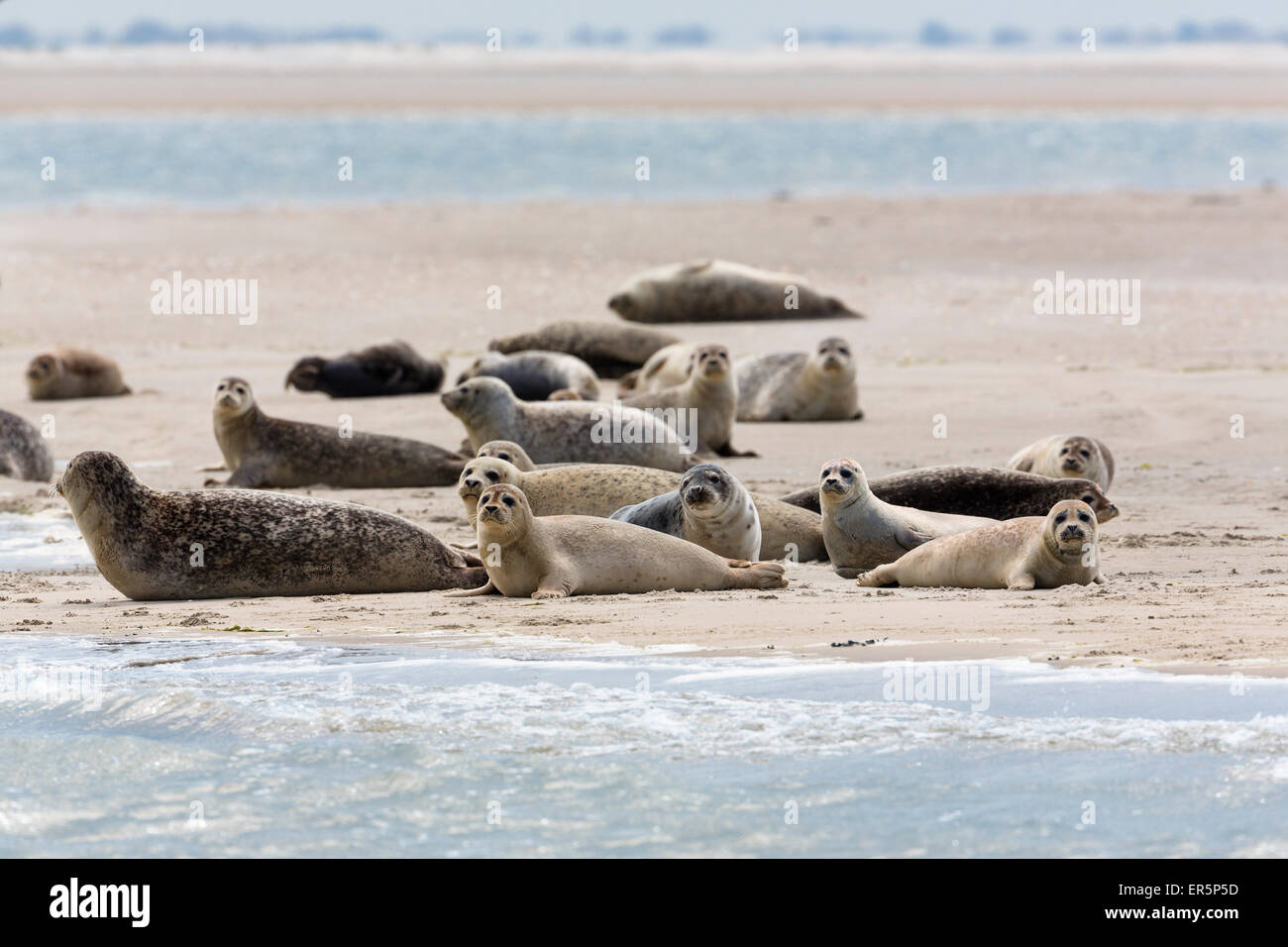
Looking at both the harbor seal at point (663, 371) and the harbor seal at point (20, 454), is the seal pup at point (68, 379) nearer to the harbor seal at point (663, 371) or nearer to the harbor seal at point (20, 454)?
the harbor seal at point (20, 454)

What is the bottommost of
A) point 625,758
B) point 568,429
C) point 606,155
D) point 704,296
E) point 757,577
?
point 625,758

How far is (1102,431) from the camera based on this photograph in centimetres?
1023

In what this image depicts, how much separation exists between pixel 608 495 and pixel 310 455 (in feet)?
7.46

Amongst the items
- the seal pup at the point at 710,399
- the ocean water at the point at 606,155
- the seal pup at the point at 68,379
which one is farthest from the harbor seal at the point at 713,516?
the ocean water at the point at 606,155

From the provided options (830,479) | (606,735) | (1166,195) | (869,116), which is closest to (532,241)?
(1166,195)

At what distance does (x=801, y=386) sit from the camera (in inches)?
452

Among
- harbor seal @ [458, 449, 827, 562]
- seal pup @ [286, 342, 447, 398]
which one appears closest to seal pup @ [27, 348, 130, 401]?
seal pup @ [286, 342, 447, 398]

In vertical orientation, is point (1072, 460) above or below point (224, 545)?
above

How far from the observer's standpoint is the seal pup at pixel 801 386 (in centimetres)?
1124

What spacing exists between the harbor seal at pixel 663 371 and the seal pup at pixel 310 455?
2557mm

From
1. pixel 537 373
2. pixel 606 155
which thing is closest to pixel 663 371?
pixel 537 373

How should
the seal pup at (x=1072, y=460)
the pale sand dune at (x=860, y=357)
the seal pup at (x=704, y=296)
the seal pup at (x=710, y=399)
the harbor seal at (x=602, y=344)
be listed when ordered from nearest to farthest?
the pale sand dune at (x=860, y=357)
the seal pup at (x=1072, y=460)
the seal pup at (x=710, y=399)
the harbor seal at (x=602, y=344)
the seal pup at (x=704, y=296)

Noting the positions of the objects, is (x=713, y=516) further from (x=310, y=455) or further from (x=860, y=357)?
(x=860, y=357)

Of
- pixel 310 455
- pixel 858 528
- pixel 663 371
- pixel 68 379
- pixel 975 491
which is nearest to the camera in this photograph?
pixel 858 528
